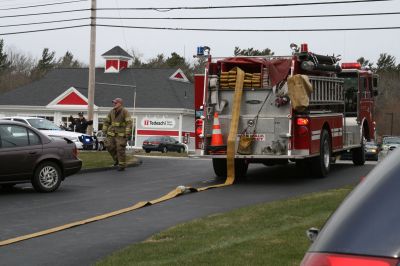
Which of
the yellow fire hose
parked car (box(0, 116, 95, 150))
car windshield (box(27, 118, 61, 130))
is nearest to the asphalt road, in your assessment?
the yellow fire hose

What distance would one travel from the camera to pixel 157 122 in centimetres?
5003

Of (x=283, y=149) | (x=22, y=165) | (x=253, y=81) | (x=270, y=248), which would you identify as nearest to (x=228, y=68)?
(x=253, y=81)

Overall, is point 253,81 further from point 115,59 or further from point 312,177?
point 115,59

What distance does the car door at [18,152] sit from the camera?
12.3 metres

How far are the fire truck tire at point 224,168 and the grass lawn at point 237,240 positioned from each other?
517cm

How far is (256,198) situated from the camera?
1170 centimetres

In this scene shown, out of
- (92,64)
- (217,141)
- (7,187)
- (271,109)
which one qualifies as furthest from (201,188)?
(92,64)

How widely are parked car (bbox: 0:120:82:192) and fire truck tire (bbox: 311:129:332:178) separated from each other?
5.28 metres

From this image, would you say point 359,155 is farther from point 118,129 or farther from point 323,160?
point 118,129

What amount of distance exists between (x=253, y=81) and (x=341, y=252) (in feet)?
38.9

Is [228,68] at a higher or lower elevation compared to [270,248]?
higher

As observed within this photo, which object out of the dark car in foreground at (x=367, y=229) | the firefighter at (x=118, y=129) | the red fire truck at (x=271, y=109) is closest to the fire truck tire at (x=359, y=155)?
the red fire truck at (x=271, y=109)

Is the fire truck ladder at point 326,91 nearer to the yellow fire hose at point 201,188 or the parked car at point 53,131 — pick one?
the yellow fire hose at point 201,188

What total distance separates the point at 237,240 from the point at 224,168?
7.75 meters
